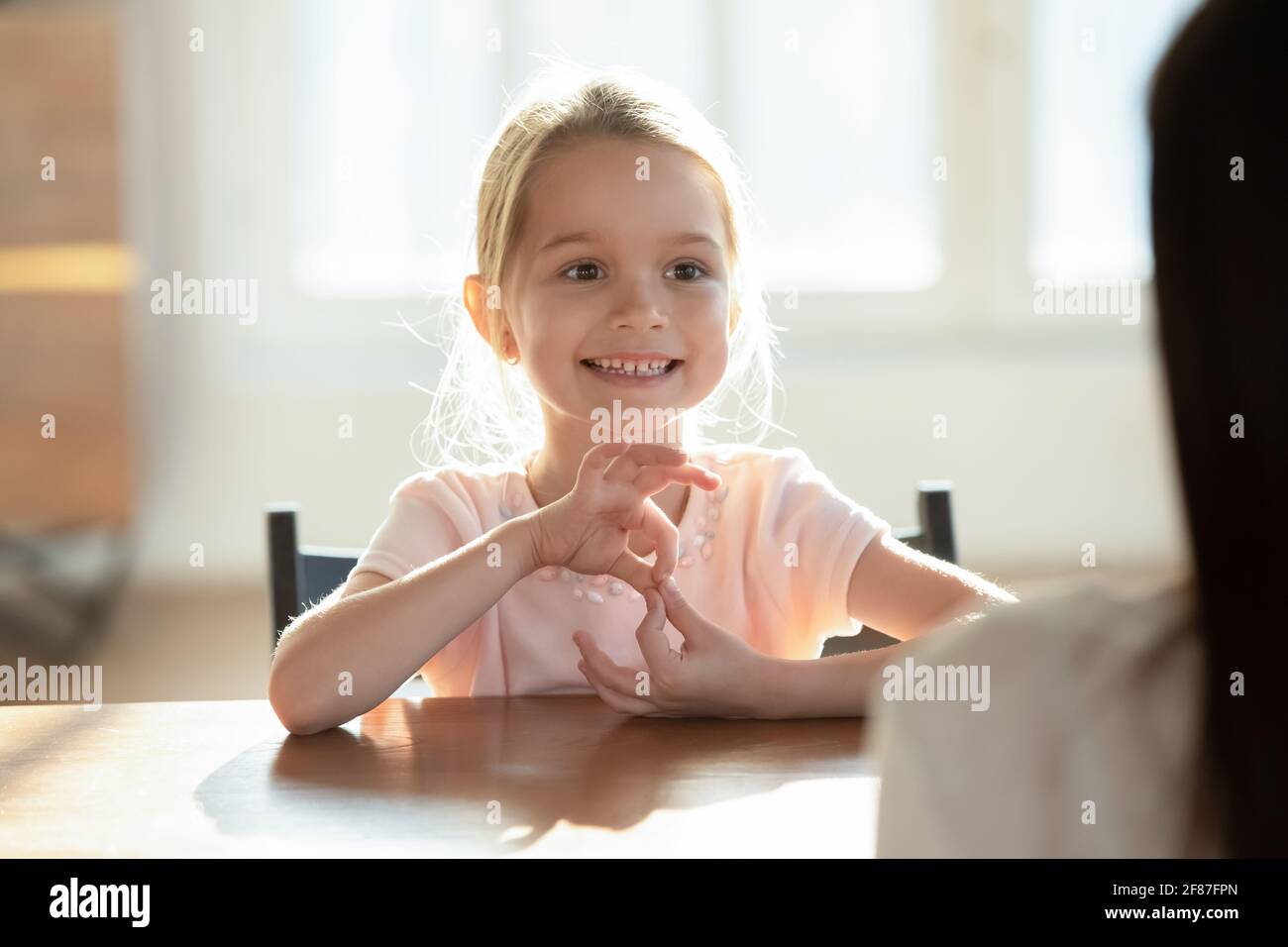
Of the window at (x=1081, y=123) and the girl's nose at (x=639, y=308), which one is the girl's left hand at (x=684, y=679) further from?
the window at (x=1081, y=123)

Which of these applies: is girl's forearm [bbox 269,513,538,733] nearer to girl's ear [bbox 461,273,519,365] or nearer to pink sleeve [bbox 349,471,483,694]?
pink sleeve [bbox 349,471,483,694]

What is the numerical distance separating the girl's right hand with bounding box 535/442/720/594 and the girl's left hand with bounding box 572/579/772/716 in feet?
0.37

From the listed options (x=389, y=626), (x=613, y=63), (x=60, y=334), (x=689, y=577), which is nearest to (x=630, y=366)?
(x=689, y=577)

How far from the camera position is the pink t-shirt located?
1490 mm

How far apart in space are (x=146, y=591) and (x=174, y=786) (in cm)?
377

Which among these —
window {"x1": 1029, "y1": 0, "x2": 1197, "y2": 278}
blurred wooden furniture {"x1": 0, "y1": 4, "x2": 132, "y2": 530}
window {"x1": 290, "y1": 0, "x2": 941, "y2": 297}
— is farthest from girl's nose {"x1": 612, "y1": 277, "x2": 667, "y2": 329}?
window {"x1": 1029, "y1": 0, "x2": 1197, "y2": 278}

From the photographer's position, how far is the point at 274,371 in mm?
4434

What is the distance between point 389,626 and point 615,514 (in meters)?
0.23

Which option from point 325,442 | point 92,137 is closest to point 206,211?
point 92,137
